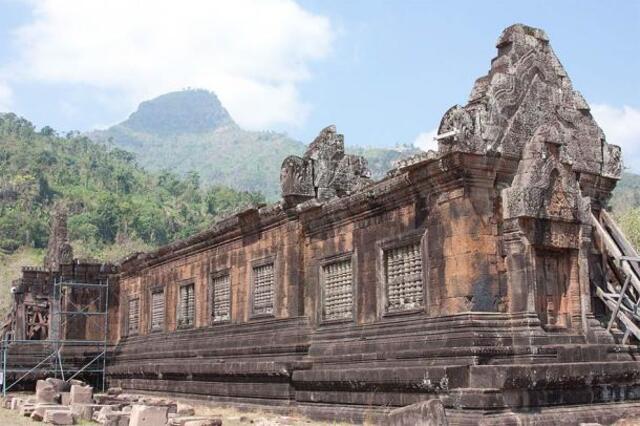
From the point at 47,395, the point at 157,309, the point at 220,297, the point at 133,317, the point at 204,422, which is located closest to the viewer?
the point at 204,422

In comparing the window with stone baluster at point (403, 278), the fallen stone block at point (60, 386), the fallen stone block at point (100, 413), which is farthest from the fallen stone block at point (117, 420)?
the fallen stone block at point (60, 386)

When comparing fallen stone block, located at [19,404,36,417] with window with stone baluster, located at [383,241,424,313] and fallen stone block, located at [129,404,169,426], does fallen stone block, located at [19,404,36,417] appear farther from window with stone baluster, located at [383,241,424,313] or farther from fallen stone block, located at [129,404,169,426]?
window with stone baluster, located at [383,241,424,313]

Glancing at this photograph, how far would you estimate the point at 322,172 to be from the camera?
16.1 metres

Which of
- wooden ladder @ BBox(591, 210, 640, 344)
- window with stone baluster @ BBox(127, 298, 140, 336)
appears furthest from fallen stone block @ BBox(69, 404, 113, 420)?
wooden ladder @ BBox(591, 210, 640, 344)

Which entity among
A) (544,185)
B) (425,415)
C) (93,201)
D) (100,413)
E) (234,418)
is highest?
(93,201)

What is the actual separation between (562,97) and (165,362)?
40.4 ft

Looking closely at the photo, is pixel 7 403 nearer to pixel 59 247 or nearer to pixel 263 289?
pixel 263 289

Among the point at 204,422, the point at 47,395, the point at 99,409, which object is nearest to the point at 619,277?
the point at 204,422

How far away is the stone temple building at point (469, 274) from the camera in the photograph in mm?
11047

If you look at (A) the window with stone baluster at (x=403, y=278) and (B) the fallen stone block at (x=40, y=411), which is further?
(B) the fallen stone block at (x=40, y=411)

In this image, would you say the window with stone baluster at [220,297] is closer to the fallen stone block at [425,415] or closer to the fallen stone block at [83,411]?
the fallen stone block at [83,411]

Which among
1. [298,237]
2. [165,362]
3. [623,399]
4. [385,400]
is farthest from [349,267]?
[165,362]

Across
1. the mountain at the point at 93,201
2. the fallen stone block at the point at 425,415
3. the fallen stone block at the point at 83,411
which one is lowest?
the fallen stone block at the point at 83,411

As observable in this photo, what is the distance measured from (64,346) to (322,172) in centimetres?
1406
